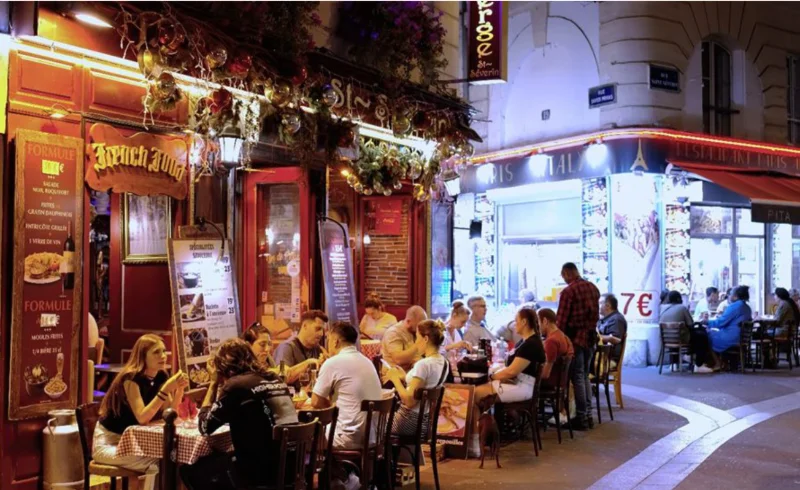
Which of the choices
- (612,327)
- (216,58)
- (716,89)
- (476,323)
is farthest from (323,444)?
(716,89)

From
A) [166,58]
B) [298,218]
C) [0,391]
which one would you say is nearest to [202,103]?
[166,58]

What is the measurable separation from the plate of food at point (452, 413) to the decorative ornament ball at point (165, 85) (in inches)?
151

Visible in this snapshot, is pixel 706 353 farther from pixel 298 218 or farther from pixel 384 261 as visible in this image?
pixel 298 218

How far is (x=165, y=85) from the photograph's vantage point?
675 centimetres

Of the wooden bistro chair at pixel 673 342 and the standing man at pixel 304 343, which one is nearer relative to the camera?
the standing man at pixel 304 343

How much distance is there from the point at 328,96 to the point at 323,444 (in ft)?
13.6

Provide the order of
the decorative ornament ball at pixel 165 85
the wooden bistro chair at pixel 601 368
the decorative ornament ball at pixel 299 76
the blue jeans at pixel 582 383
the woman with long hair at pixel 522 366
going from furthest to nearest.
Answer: the wooden bistro chair at pixel 601 368 < the blue jeans at pixel 582 383 < the woman with long hair at pixel 522 366 < the decorative ornament ball at pixel 299 76 < the decorative ornament ball at pixel 165 85

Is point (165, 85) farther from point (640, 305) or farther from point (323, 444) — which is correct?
point (640, 305)

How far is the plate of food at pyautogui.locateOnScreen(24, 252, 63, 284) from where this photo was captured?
5.98m

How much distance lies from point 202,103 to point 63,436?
10.8 ft

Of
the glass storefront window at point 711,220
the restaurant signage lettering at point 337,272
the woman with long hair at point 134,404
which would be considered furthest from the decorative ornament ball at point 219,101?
the glass storefront window at point 711,220

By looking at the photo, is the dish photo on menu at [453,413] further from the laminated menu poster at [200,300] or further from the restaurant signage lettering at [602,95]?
the restaurant signage lettering at [602,95]

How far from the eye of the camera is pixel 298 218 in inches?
378

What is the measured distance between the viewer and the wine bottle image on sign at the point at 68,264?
20.5 ft
